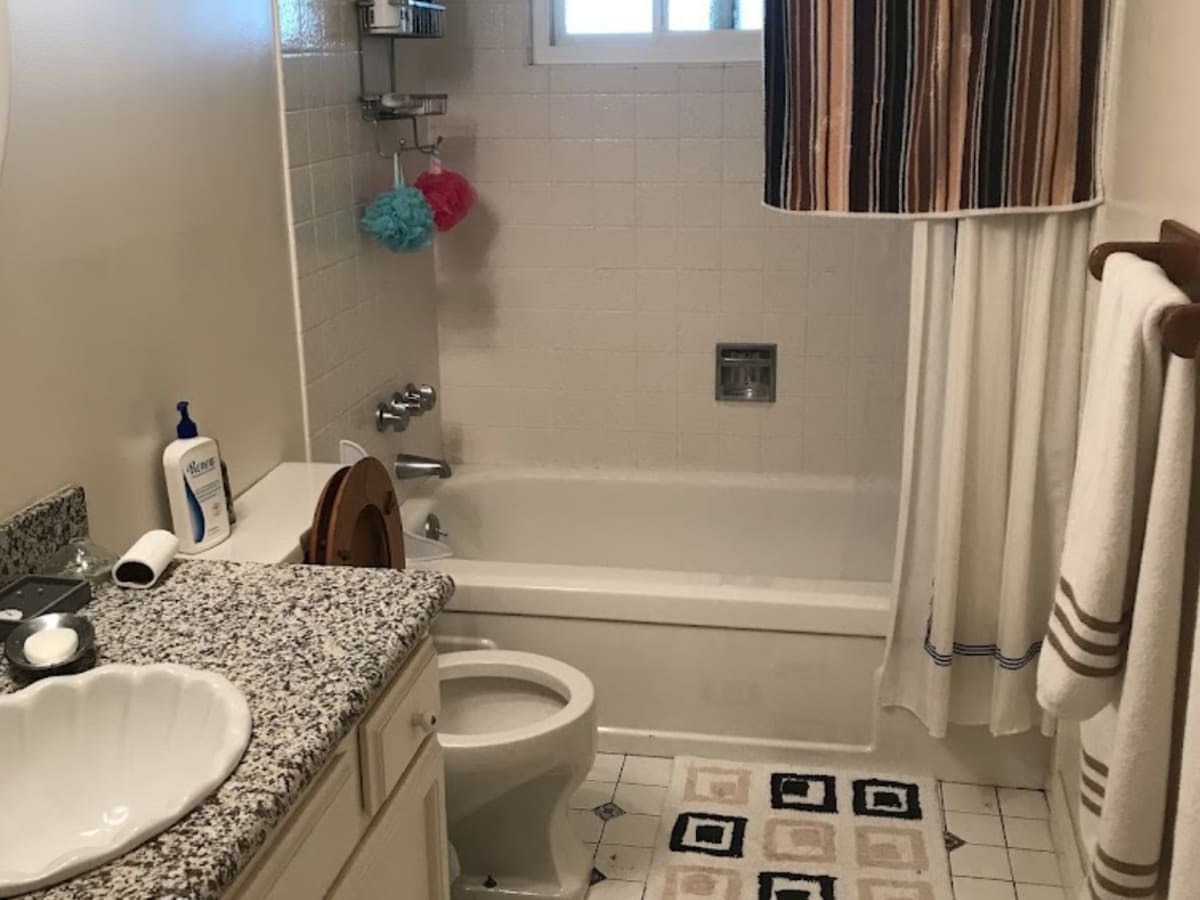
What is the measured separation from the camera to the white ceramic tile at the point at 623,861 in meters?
2.33

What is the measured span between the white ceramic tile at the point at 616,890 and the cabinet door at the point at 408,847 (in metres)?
0.57

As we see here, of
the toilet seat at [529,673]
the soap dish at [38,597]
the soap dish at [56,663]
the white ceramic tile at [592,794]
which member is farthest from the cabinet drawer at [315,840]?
the white ceramic tile at [592,794]

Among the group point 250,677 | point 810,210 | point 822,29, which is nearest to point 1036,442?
point 810,210

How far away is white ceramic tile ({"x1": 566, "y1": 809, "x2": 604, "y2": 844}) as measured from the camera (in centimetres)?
243

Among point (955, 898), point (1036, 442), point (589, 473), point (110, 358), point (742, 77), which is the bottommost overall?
point (955, 898)

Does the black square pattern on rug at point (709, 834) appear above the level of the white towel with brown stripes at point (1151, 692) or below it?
below

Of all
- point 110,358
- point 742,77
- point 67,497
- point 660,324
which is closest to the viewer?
point 67,497

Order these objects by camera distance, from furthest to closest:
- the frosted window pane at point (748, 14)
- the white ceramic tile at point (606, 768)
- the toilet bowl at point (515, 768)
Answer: the frosted window pane at point (748, 14), the white ceramic tile at point (606, 768), the toilet bowl at point (515, 768)

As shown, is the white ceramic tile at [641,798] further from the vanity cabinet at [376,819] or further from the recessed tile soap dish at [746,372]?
the recessed tile soap dish at [746,372]

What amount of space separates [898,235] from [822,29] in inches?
38.9

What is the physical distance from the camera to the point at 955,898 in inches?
88.4

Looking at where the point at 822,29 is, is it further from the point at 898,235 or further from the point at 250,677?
the point at 250,677

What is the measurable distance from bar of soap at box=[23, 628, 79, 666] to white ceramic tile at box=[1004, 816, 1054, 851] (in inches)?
69.7

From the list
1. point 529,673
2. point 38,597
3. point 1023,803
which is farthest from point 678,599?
point 38,597
